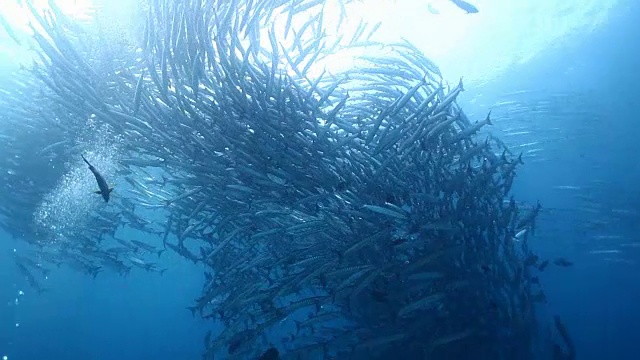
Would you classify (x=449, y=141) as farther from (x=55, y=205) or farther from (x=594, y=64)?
(x=55, y=205)

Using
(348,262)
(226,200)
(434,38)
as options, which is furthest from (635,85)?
(226,200)

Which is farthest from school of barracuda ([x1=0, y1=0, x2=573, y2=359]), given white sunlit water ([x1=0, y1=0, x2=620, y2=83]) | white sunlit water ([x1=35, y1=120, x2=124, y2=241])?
white sunlit water ([x1=0, y1=0, x2=620, y2=83])

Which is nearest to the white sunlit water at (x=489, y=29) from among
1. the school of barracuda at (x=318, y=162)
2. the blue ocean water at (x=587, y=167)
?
the blue ocean water at (x=587, y=167)

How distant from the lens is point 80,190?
1220 centimetres

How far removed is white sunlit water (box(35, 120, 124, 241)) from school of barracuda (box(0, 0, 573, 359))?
200 millimetres

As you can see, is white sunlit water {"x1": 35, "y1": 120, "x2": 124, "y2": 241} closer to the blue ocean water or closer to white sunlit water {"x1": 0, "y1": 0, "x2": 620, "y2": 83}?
white sunlit water {"x1": 0, "y1": 0, "x2": 620, "y2": 83}

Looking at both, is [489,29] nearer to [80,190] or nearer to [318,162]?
[318,162]

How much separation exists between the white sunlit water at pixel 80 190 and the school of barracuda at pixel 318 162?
0.20m

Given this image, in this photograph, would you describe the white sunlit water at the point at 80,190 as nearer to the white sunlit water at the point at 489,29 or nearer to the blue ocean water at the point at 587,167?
the white sunlit water at the point at 489,29

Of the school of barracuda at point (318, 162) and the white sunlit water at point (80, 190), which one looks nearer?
the school of barracuda at point (318, 162)

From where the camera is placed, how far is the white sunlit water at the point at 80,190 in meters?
8.59

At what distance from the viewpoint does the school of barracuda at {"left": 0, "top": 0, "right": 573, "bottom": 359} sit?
6.18m

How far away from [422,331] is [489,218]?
1995 millimetres

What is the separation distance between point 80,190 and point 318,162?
8.02 meters
